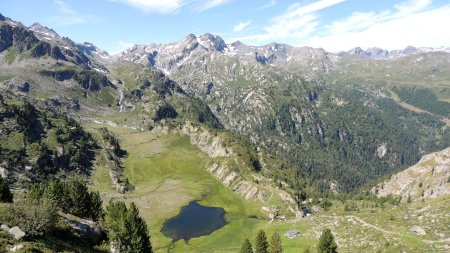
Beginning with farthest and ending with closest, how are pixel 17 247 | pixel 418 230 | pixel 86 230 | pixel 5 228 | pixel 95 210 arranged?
pixel 95 210
pixel 418 230
pixel 86 230
pixel 5 228
pixel 17 247

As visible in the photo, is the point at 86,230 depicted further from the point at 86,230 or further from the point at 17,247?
the point at 17,247

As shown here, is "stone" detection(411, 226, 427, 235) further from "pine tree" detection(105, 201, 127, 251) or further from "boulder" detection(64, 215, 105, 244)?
"boulder" detection(64, 215, 105, 244)

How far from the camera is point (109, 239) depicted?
75.5 meters

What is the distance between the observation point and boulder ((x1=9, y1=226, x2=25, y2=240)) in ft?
142

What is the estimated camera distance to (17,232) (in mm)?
43656

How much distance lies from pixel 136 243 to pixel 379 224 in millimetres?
60478

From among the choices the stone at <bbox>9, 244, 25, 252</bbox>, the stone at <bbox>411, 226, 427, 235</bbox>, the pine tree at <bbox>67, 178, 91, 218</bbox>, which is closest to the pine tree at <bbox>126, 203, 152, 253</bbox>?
the pine tree at <bbox>67, 178, 91, 218</bbox>

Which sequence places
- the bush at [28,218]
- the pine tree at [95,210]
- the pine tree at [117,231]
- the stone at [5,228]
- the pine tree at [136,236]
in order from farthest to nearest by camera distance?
1. the pine tree at [95,210]
2. the pine tree at [136,236]
3. the pine tree at [117,231]
4. the bush at [28,218]
5. the stone at [5,228]

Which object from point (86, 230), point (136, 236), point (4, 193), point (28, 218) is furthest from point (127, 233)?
point (4, 193)

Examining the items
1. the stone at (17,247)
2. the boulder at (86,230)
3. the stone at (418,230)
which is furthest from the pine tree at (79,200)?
the stone at (418,230)

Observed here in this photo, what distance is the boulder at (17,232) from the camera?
142 feet

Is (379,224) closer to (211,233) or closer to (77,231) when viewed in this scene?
(77,231)

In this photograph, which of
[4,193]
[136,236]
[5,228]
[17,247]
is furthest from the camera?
[4,193]

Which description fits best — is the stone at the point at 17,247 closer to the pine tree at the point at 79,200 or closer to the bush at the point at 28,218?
the bush at the point at 28,218
